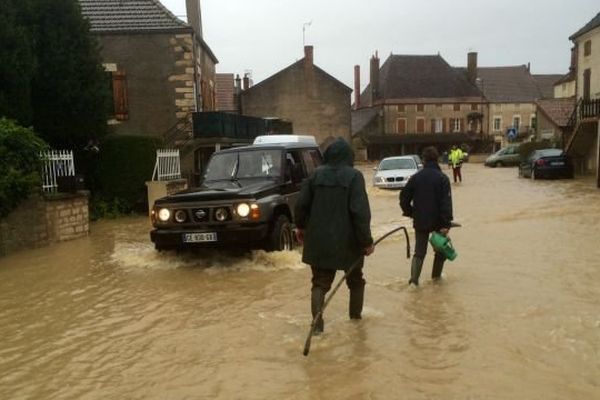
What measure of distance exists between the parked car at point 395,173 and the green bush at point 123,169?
9695 millimetres

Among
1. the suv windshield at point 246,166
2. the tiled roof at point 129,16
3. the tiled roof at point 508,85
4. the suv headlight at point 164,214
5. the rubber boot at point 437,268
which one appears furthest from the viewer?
A: the tiled roof at point 508,85

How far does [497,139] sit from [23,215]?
65958 mm

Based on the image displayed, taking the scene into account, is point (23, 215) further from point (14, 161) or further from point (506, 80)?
point (506, 80)

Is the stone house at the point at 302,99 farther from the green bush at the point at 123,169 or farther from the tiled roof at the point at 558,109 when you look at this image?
the green bush at the point at 123,169

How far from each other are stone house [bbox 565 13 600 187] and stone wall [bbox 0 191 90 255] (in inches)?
928

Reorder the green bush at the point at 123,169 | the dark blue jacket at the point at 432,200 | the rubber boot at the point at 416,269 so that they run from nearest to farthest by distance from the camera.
A: the dark blue jacket at the point at 432,200 → the rubber boot at the point at 416,269 → the green bush at the point at 123,169

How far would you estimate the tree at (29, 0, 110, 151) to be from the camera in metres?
15.4

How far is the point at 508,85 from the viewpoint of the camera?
7294 centimetres

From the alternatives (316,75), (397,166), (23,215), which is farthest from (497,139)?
(23,215)

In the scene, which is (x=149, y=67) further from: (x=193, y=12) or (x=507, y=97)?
(x=507, y=97)

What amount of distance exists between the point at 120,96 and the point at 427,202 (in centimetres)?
1686

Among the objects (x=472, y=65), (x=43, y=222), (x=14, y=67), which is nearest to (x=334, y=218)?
(x=43, y=222)

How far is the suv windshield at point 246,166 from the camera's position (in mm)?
9773

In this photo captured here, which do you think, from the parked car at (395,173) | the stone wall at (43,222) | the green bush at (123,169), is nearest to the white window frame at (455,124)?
the parked car at (395,173)
